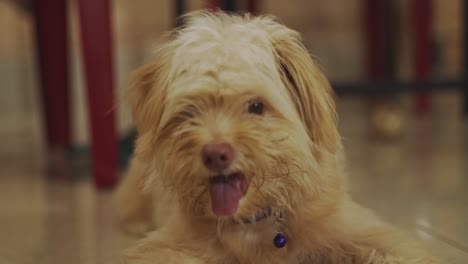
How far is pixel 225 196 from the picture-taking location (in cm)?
118

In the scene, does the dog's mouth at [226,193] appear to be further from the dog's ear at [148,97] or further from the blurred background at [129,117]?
the blurred background at [129,117]

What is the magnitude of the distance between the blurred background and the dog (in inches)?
7.6

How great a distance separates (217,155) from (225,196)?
0.09m

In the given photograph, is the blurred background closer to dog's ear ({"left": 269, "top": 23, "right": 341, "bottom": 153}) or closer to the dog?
the dog

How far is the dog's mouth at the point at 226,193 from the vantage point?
117 centimetres

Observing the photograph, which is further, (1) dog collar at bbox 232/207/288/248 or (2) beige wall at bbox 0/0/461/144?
(2) beige wall at bbox 0/0/461/144

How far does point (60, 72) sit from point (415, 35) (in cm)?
144

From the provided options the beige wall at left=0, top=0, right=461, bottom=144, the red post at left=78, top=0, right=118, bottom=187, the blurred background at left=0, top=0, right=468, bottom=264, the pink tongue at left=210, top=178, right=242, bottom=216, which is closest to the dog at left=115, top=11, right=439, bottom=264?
the pink tongue at left=210, top=178, right=242, bottom=216

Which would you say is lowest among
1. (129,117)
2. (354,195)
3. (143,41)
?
(354,195)

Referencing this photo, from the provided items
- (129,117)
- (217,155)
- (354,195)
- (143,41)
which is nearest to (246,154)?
(217,155)

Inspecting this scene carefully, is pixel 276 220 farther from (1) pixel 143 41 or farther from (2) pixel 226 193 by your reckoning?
(1) pixel 143 41

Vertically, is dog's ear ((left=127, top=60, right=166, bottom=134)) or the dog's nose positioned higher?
dog's ear ((left=127, top=60, right=166, bottom=134))

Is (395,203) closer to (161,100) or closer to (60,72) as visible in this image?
(161,100)

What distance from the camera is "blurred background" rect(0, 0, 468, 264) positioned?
1.76m
